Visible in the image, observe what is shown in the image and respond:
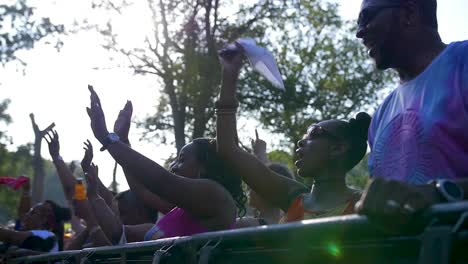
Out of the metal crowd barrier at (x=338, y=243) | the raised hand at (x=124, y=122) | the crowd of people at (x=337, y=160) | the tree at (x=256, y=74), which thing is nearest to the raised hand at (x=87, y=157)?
the crowd of people at (x=337, y=160)

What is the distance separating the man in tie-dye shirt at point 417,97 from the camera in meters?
2.59

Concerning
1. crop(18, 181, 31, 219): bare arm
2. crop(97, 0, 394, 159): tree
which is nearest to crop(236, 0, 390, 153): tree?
crop(97, 0, 394, 159): tree

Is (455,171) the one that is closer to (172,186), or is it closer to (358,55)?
(172,186)

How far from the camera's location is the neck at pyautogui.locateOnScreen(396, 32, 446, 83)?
2.90m

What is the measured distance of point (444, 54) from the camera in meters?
2.78

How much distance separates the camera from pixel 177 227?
Result: 14.1 ft

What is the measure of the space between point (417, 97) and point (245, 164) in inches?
54.9

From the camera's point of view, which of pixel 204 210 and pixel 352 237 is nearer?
pixel 352 237

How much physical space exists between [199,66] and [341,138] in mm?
21285

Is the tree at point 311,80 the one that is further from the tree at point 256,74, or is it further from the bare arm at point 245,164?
the bare arm at point 245,164

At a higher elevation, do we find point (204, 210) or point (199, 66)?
point (199, 66)

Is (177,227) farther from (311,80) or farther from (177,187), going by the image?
(311,80)

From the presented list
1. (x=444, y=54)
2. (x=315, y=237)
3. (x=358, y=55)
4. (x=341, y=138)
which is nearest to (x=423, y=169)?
(x=444, y=54)

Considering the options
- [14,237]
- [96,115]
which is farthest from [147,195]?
[14,237]
